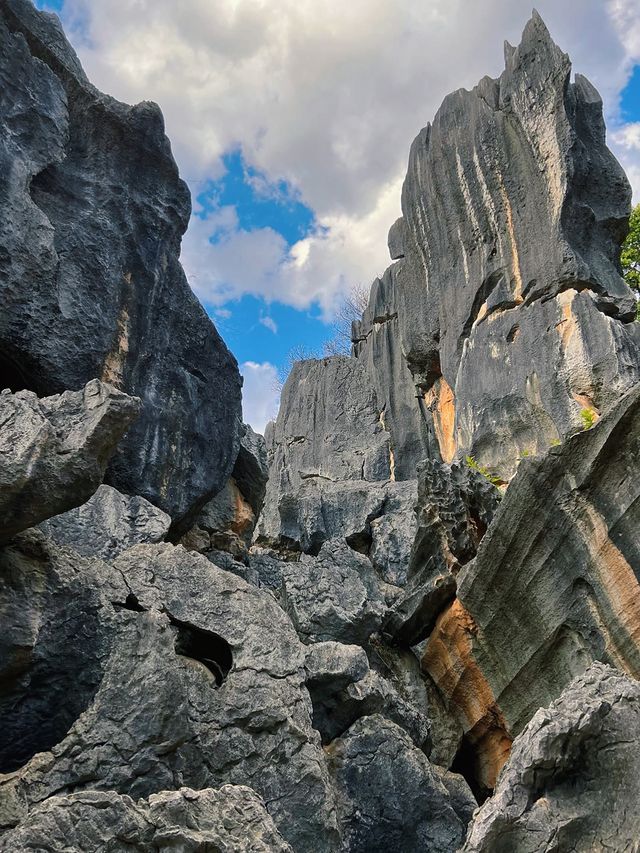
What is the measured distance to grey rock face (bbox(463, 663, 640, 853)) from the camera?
15.8 feet

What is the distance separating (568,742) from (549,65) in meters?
20.6

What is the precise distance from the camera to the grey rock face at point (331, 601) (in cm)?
838

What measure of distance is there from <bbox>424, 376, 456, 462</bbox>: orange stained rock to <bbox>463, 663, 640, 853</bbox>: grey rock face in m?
16.2

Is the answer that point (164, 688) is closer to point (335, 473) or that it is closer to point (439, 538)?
point (439, 538)

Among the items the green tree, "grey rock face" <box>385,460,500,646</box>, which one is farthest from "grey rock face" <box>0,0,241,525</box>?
the green tree

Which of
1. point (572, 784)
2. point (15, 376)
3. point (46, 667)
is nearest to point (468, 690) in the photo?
point (572, 784)

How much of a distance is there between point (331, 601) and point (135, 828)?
4.71m

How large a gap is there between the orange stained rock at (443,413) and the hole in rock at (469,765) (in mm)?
12296

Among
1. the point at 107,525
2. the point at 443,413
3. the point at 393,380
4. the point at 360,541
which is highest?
the point at 393,380

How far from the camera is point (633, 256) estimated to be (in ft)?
81.3

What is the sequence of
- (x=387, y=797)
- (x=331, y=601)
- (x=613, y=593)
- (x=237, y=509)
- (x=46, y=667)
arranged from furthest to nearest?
1. (x=237, y=509)
2. (x=331, y=601)
3. (x=613, y=593)
4. (x=387, y=797)
5. (x=46, y=667)

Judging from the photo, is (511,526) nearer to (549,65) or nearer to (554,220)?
(554,220)

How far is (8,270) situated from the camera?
8.11 meters

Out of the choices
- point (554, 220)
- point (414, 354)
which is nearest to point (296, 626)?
point (554, 220)
